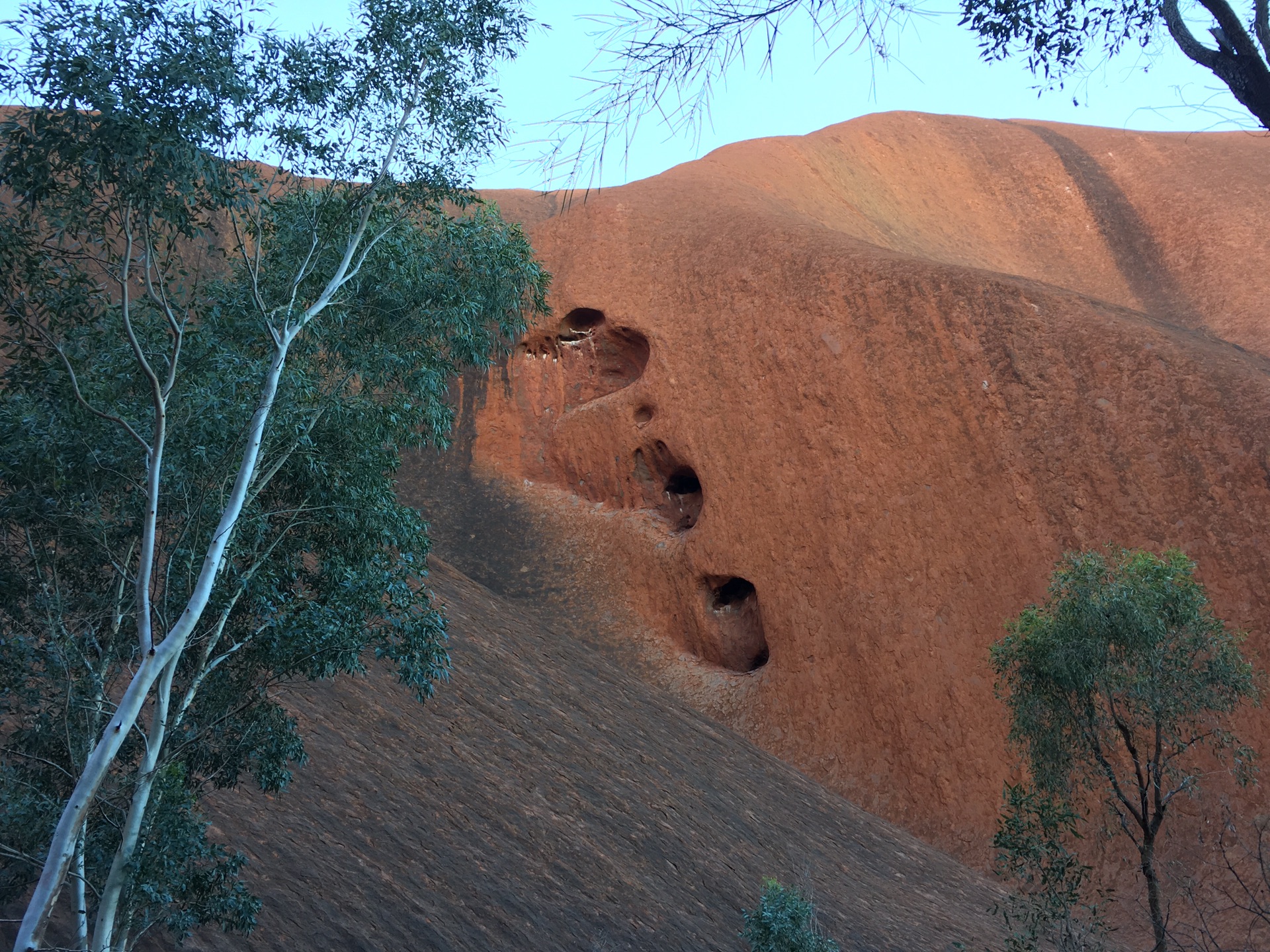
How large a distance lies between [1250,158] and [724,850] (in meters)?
30.2

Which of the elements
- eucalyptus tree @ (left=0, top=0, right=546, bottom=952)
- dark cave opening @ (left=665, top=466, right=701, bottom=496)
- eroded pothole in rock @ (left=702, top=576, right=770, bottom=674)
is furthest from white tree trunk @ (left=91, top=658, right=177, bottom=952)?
dark cave opening @ (left=665, top=466, right=701, bottom=496)

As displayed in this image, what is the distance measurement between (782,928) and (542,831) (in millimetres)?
3712

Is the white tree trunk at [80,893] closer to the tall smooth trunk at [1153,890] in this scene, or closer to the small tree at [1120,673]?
the tall smooth trunk at [1153,890]

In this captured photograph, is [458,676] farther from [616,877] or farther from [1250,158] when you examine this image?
[1250,158]

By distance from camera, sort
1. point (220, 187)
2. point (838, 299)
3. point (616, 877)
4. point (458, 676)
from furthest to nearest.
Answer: point (838, 299), point (458, 676), point (616, 877), point (220, 187)

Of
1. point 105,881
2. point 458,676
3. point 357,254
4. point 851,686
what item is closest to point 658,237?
point 851,686

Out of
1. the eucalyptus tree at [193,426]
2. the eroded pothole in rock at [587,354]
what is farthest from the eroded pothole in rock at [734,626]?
the eucalyptus tree at [193,426]

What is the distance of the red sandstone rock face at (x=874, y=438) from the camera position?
1661 cm

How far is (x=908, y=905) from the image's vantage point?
1289cm

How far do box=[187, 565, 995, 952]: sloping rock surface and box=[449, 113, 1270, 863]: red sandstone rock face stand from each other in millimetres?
2742

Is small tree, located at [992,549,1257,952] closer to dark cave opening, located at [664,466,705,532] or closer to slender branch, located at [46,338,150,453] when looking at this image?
slender branch, located at [46,338,150,453]

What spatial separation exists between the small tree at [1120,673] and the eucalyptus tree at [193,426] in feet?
19.2

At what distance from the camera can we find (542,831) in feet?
37.2

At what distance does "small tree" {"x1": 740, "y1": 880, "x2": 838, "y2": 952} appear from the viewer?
8.44 meters
